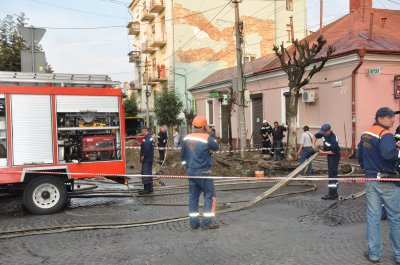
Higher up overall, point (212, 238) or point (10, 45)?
point (10, 45)

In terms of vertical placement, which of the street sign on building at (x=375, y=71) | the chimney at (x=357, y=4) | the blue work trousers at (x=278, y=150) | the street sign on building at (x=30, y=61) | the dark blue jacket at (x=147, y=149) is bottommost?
the blue work trousers at (x=278, y=150)

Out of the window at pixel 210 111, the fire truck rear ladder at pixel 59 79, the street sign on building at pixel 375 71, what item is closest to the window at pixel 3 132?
the fire truck rear ladder at pixel 59 79

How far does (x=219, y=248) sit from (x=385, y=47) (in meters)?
14.2

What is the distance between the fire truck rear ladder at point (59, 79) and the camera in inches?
326

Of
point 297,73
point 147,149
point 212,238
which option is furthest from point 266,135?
point 212,238

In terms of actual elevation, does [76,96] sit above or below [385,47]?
below

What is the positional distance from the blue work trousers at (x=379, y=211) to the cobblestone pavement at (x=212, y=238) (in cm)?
21

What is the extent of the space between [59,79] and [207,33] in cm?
3170

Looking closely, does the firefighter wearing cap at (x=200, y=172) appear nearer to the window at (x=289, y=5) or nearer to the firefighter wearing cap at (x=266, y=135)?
the firefighter wearing cap at (x=266, y=135)

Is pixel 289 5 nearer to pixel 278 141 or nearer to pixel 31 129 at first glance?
pixel 278 141

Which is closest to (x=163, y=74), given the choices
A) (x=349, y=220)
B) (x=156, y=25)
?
(x=156, y=25)

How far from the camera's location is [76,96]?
874 cm

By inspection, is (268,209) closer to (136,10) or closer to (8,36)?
(8,36)

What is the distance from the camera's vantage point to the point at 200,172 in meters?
6.87
